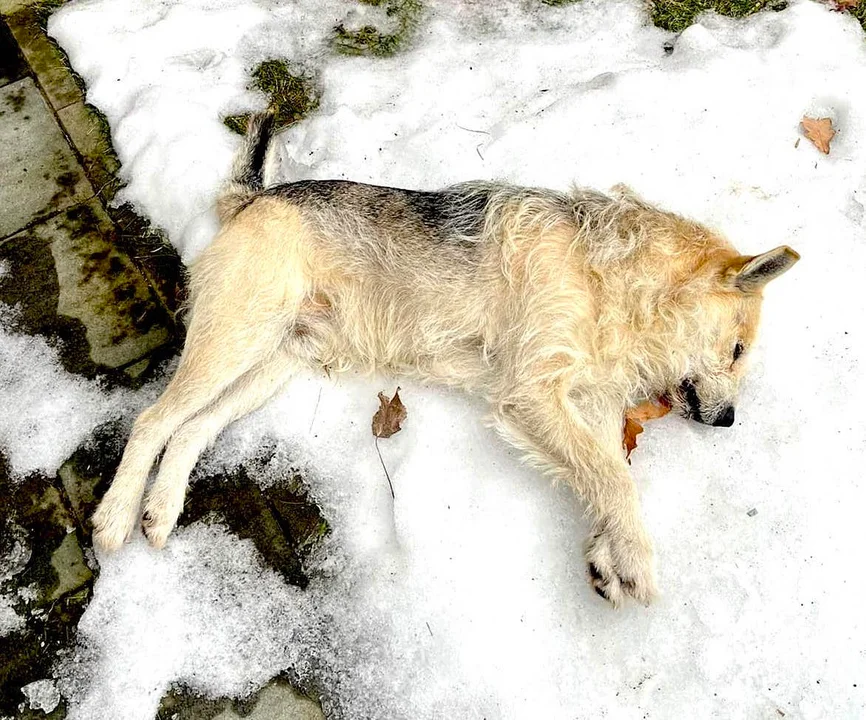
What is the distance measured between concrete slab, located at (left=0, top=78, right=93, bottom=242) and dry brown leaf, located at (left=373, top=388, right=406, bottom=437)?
8.20 ft

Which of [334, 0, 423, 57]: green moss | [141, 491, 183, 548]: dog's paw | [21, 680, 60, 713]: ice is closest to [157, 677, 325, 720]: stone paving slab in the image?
[21, 680, 60, 713]: ice

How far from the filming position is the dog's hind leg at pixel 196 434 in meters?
3.33

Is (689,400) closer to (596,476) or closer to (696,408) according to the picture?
(696,408)

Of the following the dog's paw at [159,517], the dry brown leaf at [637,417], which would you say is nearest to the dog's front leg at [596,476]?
the dry brown leaf at [637,417]

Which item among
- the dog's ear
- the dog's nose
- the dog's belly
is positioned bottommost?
the dog's nose

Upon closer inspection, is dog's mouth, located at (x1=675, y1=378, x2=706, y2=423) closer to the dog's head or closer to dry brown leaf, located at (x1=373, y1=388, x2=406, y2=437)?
the dog's head

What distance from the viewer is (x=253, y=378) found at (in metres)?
3.73

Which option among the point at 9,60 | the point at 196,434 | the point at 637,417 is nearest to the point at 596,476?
the point at 637,417

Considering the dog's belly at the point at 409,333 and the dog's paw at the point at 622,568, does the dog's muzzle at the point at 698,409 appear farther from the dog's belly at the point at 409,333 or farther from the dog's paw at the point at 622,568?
the dog's belly at the point at 409,333

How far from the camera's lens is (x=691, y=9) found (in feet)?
16.4

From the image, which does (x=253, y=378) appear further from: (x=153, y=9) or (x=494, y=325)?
(x=153, y=9)

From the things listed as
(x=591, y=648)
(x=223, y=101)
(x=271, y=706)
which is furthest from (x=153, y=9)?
(x=591, y=648)

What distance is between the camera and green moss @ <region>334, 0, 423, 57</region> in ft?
16.2

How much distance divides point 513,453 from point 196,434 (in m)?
1.66
